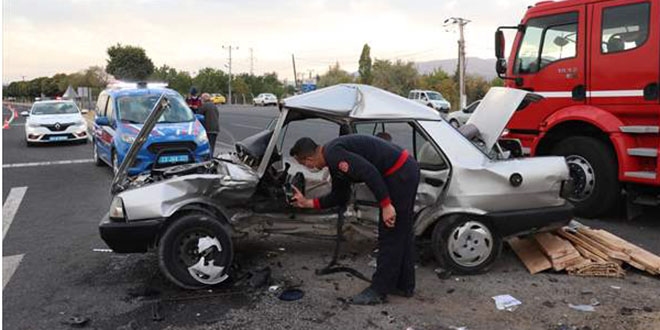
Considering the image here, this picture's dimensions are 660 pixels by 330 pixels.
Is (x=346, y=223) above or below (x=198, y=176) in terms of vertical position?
below

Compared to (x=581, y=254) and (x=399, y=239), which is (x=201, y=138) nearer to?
(x=399, y=239)

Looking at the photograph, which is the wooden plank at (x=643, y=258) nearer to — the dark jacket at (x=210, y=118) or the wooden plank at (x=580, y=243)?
the wooden plank at (x=580, y=243)

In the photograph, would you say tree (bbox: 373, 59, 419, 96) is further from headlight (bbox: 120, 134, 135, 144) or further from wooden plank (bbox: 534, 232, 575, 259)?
wooden plank (bbox: 534, 232, 575, 259)

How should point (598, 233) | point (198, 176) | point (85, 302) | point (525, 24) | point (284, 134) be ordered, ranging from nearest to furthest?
point (85, 302) < point (198, 176) < point (284, 134) < point (598, 233) < point (525, 24)

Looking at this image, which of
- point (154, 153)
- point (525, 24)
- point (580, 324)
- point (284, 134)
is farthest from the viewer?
point (154, 153)

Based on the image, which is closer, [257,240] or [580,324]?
[580,324]

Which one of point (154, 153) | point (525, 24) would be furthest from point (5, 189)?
point (525, 24)

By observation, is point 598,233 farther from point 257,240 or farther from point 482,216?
point 257,240

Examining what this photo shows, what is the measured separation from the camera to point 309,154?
13.3ft

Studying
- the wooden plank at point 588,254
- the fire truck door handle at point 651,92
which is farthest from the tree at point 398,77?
the wooden plank at point 588,254

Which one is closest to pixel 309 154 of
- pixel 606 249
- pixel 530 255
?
pixel 530 255

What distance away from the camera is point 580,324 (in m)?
3.81

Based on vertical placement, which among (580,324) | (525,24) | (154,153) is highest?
(525,24)

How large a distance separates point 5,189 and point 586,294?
951 cm
